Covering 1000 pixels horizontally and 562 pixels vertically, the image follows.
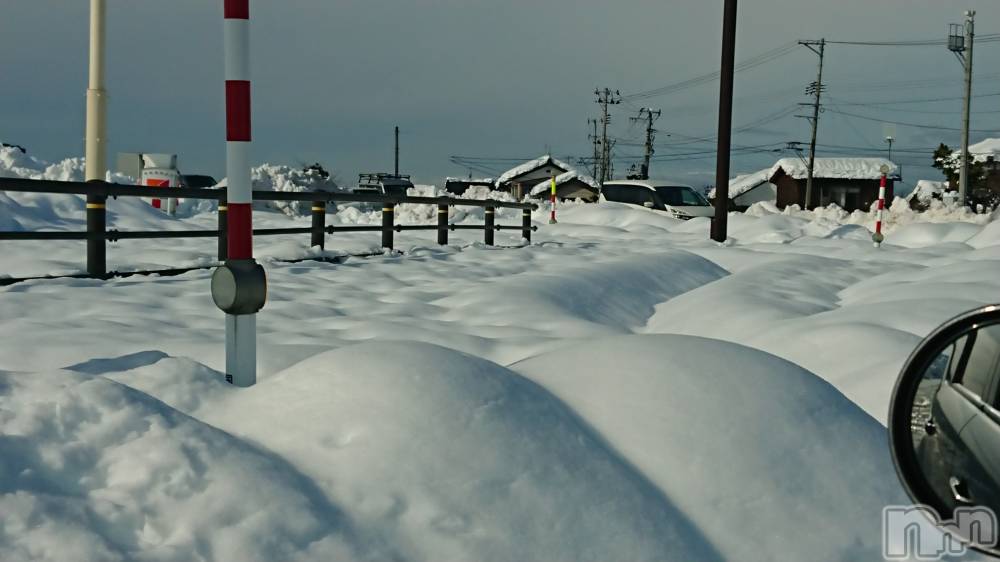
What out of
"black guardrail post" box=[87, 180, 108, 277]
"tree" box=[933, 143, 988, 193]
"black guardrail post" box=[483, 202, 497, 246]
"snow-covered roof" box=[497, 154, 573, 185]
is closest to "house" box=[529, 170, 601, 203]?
"snow-covered roof" box=[497, 154, 573, 185]

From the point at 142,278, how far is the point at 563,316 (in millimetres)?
3832

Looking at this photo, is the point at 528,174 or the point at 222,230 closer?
the point at 222,230

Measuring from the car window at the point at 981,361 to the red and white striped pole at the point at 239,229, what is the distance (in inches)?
103

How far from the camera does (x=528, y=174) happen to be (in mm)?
87250

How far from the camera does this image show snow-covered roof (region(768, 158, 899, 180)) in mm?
74438

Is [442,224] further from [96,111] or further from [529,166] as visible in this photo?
[529,166]

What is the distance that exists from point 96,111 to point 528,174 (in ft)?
241

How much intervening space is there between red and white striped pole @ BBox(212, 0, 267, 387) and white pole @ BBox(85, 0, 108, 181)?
37.7 feet

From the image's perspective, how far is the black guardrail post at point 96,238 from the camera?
820 centimetres

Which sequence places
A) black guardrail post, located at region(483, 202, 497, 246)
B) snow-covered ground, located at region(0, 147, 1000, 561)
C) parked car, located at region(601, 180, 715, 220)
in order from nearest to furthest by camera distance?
snow-covered ground, located at region(0, 147, 1000, 561) → black guardrail post, located at region(483, 202, 497, 246) → parked car, located at region(601, 180, 715, 220)

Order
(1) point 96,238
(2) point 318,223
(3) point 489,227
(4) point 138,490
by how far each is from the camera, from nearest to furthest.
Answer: (4) point 138,490 < (1) point 96,238 < (2) point 318,223 < (3) point 489,227

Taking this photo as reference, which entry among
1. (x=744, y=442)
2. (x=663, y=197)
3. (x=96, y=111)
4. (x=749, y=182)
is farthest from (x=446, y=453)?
(x=749, y=182)

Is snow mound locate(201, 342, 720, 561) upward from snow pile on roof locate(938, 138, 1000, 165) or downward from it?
downward

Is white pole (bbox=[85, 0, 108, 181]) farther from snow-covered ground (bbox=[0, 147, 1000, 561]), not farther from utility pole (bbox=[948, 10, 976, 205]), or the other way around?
utility pole (bbox=[948, 10, 976, 205])
